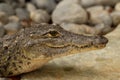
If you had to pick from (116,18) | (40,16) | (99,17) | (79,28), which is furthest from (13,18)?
(116,18)

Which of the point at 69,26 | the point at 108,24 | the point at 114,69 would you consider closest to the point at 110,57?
the point at 114,69

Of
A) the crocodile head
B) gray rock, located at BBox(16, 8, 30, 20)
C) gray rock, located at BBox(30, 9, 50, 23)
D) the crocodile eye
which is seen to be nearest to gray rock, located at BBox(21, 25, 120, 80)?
the crocodile head

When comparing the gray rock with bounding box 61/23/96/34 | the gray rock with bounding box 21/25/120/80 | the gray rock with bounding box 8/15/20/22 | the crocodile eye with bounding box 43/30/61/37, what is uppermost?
the crocodile eye with bounding box 43/30/61/37

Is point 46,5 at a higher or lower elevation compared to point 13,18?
higher

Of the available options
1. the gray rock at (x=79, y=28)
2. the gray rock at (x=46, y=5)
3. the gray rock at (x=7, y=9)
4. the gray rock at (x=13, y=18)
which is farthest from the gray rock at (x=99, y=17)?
the gray rock at (x=7, y=9)

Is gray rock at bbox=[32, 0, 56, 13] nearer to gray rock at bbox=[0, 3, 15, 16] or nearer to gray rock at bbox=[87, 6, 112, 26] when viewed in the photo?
gray rock at bbox=[0, 3, 15, 16]

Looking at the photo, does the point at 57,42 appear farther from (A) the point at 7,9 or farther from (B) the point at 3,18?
(A) the point at 7,9

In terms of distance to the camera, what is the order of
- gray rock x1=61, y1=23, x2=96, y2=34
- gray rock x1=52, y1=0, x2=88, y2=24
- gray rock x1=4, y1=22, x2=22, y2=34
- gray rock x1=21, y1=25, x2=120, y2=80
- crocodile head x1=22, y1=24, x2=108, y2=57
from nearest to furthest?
crocodile head x1=22, y1=24, x2=108, y2=57, gray rock x1=21, y1=25, x2=120, y2=80, gray rock x1=61, y1=23, x2=96, y2=34, gray rock x1=4, y1=22, x2=22, y2=34, gray rock x1=52, y1=0, x2=88, y2=24
